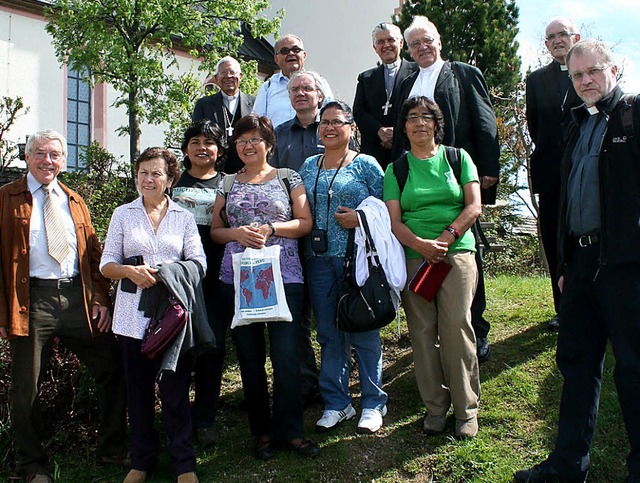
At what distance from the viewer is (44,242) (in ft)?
13.7

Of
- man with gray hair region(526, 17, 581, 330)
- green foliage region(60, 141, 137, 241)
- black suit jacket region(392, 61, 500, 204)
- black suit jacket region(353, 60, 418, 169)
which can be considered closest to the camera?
black suit jacket region(392, 61, 500, 204)

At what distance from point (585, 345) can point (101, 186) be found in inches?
394

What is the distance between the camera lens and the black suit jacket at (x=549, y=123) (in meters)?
5.22

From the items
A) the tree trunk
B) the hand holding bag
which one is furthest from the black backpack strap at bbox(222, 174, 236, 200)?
the tree trunk

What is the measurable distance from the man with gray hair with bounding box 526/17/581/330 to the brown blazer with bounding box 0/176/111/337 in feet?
11.4

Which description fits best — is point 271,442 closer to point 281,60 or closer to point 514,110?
point 281,60

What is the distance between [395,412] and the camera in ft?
16.0

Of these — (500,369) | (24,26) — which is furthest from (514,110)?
(24,26)

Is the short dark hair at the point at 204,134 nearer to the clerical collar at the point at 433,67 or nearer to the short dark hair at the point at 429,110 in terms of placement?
the short dark hair at the point at 429,110

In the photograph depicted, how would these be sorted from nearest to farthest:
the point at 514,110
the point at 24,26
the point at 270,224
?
the point at 270,224
the point at 514,110
the point at 24,26

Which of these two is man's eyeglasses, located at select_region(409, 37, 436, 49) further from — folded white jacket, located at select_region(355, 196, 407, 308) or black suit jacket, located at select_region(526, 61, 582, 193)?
folded white jacket, located at select_region(355, 196, 407, 308)

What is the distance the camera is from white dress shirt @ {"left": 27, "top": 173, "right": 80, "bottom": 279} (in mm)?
4168

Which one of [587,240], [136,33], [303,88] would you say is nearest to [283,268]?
[303,88]

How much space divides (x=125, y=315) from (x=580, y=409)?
109 inches
